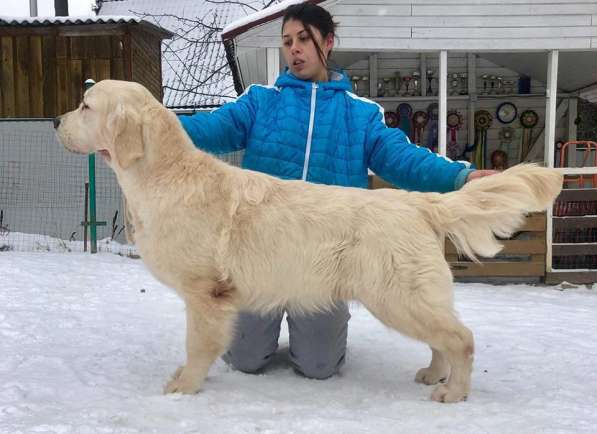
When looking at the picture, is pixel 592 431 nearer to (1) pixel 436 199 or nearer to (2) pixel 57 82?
(1) pixel 436 199

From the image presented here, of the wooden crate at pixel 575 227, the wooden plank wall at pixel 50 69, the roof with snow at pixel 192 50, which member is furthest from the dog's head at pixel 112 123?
the roof with snow at pixel 192 50

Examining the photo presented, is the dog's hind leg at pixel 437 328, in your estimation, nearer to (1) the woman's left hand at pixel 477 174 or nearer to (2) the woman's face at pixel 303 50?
(1) the woman's left hand at pixel 477 174

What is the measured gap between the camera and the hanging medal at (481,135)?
1117 cm

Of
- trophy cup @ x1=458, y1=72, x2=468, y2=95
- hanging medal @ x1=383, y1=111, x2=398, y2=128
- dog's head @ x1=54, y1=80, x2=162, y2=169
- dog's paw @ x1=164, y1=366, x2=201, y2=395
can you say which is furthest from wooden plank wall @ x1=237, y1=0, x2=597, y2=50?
dog's paw @ x1=164, y1=366, x2=201, y2=395

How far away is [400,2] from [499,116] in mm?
4926

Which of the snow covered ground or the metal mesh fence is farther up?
the metal mesh fence

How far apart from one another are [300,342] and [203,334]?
88 centimetres

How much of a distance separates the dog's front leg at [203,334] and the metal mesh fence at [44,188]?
6669 mm

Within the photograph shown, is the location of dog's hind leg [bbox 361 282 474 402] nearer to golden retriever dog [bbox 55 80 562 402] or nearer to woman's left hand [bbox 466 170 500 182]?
golden retriever dog [bbox 55 80 562 402]

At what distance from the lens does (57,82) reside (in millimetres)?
10148

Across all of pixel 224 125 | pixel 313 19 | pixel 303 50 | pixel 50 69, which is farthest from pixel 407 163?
pixel 50 69

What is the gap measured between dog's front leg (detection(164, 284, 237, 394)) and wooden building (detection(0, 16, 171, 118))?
804 centimetres

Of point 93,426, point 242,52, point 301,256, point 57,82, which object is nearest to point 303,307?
point 301,256

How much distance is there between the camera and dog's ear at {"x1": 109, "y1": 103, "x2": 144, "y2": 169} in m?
2.91
